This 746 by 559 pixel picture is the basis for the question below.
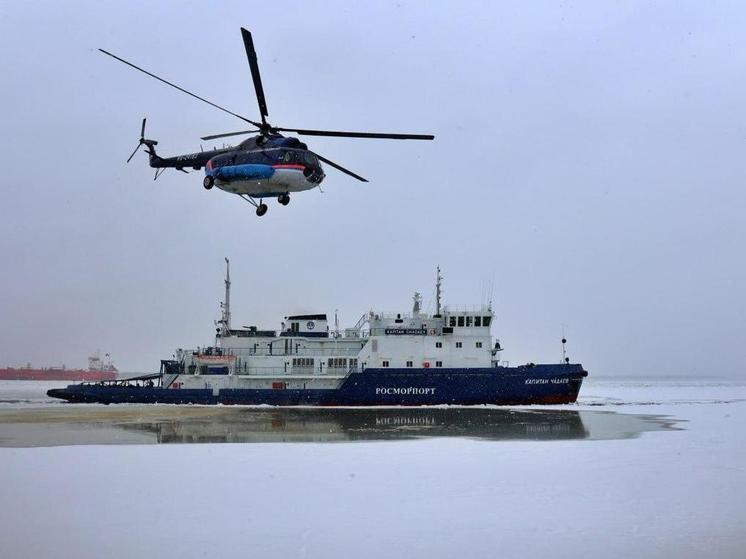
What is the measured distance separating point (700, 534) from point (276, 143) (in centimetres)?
Result: 2161

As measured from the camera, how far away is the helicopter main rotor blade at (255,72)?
2414cm

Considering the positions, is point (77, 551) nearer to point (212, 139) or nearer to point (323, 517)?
point (323, 517)

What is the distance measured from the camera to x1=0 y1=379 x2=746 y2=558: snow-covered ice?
445 inches

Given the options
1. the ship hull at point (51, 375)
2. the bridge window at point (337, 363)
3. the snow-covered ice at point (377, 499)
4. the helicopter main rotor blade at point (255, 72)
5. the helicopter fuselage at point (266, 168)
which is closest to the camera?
the snow-covered ice at point (377, 499)

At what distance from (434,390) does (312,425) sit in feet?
41.1

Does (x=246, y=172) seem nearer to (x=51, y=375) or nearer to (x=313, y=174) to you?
(x=313, y=174)

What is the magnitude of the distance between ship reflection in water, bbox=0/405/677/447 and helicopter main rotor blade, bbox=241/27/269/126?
1261cm

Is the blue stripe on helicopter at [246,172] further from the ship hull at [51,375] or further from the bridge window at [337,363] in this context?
the ship hull at [51,375]

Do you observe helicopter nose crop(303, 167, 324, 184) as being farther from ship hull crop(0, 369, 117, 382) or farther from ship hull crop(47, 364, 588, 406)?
ship hull crop(0, 369, 117, 382)

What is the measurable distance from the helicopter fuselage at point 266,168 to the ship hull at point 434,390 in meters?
15.1

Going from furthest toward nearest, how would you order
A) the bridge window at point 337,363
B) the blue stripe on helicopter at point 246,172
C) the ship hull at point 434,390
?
the bridge window at point 337,363 → the ship hull at point 434,390 → the blue stripe on helicopter at point 246,172

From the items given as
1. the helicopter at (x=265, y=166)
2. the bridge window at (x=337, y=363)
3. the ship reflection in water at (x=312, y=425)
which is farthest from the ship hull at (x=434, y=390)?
the helicopter at (x=265, y=166)

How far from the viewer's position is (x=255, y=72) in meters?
25.9

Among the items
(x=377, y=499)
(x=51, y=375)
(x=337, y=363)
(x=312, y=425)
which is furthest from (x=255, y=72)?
(x=51, y=375)
